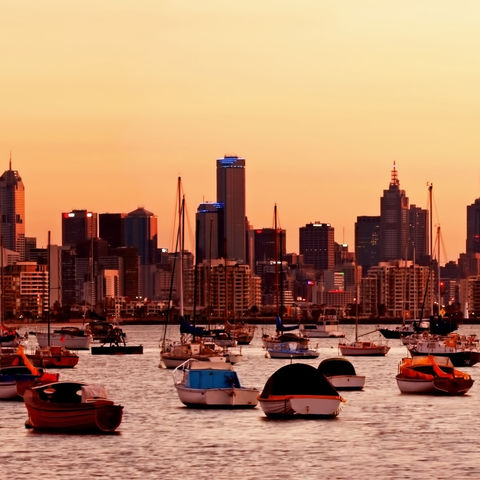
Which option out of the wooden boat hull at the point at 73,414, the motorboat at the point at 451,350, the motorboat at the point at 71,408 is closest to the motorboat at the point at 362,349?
the motorboat at the point at 451,350

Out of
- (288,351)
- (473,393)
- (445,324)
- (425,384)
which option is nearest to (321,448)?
(425,384)

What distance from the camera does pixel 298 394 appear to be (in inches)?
3167

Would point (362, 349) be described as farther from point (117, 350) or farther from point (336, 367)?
point (336, 367)

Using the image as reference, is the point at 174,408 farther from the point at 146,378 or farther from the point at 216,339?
the point at 216,339

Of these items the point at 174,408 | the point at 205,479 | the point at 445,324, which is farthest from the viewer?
the point at 445,324

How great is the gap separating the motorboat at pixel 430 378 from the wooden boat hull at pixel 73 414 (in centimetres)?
3279

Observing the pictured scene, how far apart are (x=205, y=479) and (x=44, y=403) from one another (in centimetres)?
1542

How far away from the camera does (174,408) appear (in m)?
95.4

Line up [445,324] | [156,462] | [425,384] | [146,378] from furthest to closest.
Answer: [445,324], [146,378], [425,384], [156,462]

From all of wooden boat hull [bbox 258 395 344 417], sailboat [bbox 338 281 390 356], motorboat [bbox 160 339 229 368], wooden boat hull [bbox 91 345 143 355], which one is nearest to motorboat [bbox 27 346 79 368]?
motorboat [bbox 160 339 229 368]

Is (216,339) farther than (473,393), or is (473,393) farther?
(216,339)

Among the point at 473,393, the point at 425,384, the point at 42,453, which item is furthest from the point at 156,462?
the point at 473,393

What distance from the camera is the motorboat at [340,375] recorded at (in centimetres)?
10612

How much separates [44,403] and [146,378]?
5922 cm
